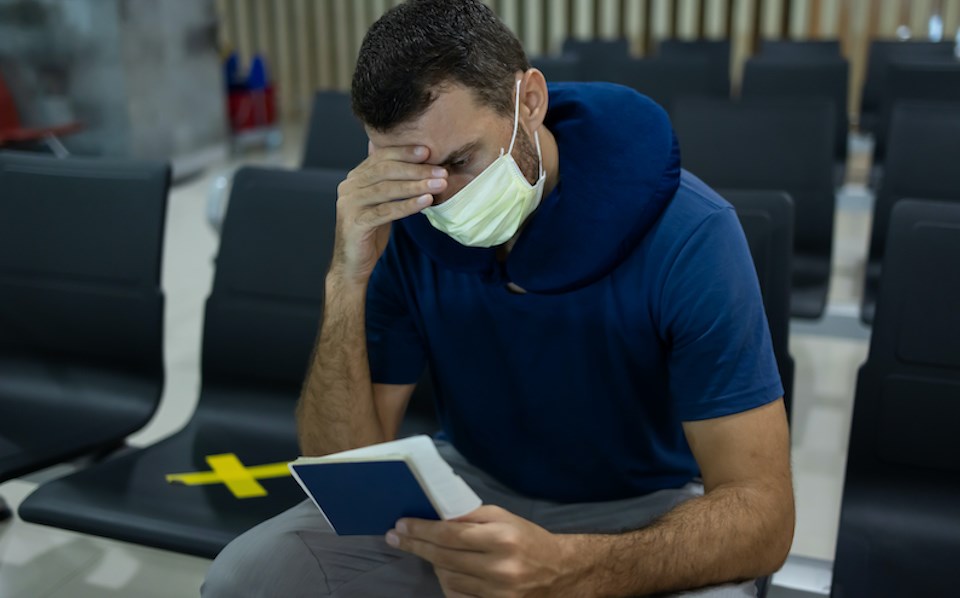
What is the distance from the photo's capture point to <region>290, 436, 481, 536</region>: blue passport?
0.87m

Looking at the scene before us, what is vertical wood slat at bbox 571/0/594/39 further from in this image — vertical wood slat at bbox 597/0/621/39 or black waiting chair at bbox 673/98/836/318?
black waiting chair at bbox 673/98/836/318

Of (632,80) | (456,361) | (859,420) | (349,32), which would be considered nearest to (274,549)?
(456,361)

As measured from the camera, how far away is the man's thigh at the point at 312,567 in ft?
3.85

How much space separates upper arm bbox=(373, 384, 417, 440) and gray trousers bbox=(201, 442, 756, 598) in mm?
175

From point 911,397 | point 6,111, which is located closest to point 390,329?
point 911,397

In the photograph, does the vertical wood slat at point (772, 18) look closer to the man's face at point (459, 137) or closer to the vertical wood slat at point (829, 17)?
the vertical wood slat at point (829, 17)

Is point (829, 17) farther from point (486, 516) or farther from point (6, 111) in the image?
point (486, 516)

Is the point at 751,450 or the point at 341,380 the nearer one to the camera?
the point at 751,450

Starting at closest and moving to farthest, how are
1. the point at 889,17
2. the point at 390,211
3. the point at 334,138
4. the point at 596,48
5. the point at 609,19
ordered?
the point at 390,211 < the point at 334,138 < the point at 596,48 < the point at 889,17 < the point at 609,19

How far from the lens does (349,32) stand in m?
8.80

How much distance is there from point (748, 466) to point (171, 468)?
3.32ft

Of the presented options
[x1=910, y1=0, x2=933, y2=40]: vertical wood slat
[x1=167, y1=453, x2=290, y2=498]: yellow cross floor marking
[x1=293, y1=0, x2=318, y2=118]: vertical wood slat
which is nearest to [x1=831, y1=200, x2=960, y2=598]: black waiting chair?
[x1=167, y1=453, x2=290, y2=498]: yellow cross floor marking

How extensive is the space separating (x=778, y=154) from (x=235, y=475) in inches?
66.9

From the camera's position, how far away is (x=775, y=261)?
4.69ft
